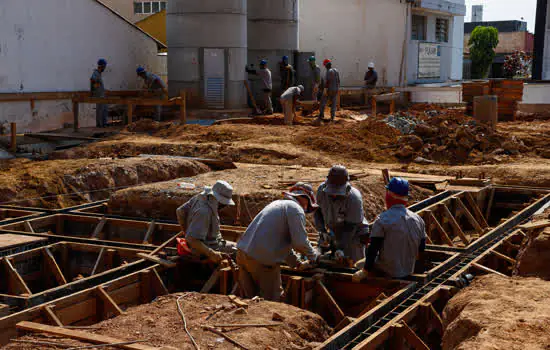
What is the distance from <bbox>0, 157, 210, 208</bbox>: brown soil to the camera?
587 inches

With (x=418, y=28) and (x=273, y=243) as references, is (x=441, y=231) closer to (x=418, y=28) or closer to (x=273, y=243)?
(x=273, y=243)

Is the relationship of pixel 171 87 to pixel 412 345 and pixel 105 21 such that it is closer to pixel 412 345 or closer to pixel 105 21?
pixel 105 21

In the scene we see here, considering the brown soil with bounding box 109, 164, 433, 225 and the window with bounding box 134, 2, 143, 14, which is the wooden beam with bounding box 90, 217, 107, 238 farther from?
the window with bounding box 134, 2, 143, 14

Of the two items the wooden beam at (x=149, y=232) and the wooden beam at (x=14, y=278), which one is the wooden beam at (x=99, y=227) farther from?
the wooden beam at (x=14, y=278)

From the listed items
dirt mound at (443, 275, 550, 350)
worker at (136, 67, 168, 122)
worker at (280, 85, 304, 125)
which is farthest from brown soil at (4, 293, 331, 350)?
worker at (136, 67, 168, 122)

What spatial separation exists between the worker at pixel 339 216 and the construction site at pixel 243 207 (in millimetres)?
463

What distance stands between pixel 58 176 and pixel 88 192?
76cm

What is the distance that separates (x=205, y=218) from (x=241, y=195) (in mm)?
4261

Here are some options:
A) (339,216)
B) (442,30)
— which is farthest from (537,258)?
(442,30)

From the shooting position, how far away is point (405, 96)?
33031 mm

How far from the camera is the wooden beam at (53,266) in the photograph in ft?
32.9

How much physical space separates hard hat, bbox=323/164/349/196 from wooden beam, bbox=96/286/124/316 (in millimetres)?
2998

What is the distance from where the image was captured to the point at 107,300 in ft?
26.3

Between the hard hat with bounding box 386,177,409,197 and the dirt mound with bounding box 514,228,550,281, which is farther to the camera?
the dirt mound with bounding box 514,228,550,281
